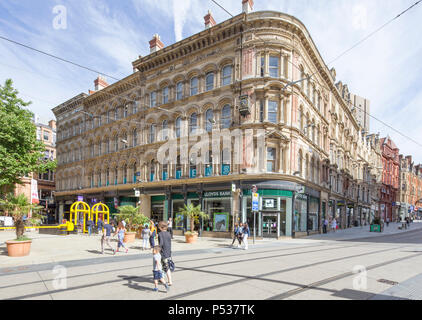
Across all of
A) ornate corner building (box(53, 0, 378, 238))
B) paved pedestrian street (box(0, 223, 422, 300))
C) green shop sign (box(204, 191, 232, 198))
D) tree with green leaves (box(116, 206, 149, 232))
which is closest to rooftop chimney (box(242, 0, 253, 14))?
ornate corner building (box(53, 0, 378, 238))

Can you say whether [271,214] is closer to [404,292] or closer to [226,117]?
[226,117]

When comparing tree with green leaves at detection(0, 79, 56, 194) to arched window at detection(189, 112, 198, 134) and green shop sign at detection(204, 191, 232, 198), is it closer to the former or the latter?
arched window at detection(189, 112, 198, 134)

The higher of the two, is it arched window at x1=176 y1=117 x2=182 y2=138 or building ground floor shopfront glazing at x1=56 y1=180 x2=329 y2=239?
arched window at x1=176 y1=117 x2=182 y2=138

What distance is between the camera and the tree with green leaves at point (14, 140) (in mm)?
27109

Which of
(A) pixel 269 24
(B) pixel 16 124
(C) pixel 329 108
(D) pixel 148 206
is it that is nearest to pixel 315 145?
(C) pixel 329 108

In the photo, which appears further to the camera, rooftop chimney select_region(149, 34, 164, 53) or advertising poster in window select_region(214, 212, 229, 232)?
rooftop chimney select_region(149, 34, 164, 53)

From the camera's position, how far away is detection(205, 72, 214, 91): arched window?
2794cm

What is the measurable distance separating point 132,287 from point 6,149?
84.8ft

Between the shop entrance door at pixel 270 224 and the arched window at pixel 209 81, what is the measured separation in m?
12.1

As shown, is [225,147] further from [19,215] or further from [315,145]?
[19,215]

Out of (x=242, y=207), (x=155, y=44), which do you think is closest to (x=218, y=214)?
(x=242, y=207)

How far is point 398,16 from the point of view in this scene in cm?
1141

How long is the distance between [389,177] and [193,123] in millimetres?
61364

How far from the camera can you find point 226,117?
26438mm
